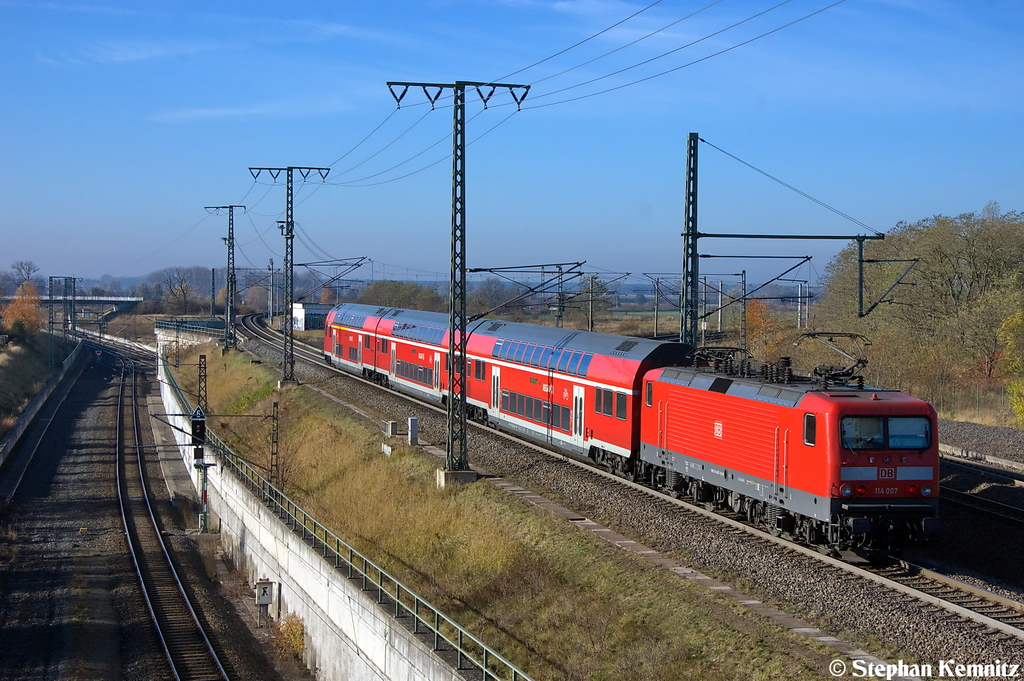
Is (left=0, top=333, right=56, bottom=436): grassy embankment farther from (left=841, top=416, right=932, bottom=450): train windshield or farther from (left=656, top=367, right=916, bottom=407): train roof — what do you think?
(left=841, top=416, right=932, bottom=450): train windshield

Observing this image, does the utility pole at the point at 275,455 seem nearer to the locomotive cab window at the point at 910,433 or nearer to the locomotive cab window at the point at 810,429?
the locomotive cab window at the point at 810,429

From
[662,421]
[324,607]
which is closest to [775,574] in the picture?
[662,421]

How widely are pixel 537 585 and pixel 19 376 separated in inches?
2832

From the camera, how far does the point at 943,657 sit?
11.7 meters

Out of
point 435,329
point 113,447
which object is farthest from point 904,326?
point 113,447

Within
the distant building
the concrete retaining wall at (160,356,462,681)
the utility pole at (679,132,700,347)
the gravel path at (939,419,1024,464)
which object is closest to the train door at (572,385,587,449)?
the utility pole at (679,132,700,347)

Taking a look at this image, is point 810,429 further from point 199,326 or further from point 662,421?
point 199,326

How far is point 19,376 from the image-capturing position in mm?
75812

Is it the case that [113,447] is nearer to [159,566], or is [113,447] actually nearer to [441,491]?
[159,566]

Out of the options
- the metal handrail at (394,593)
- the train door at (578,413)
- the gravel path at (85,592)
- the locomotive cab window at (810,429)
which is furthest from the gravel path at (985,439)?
the gravel path at (85,592)

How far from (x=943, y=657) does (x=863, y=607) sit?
5.85 feet

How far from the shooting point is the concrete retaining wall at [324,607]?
16969mm

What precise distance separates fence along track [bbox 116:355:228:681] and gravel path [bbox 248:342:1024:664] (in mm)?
9394

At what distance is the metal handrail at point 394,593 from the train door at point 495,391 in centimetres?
782
